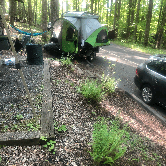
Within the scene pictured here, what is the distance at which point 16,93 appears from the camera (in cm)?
502

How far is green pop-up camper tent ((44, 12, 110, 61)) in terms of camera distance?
11.1 m

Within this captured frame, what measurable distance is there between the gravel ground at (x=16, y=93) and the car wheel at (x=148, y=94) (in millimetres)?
4051

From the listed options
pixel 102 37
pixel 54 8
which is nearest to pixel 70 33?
pixel 102 37

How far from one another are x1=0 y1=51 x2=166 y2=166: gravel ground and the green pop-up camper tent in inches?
190

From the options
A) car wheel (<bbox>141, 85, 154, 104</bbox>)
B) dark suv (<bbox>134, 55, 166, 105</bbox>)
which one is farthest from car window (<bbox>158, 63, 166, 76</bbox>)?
car wheel (<bbox>141, 85, 154, 104</bbox>)

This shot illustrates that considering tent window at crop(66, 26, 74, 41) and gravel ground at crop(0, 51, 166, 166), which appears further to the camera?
tent window at crop(66, 26, 74, 41)

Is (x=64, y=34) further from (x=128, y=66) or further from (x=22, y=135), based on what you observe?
(x=22, y=135)

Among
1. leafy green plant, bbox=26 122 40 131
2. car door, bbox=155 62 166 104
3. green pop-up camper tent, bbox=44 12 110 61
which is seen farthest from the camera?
green pop-up camper tent, bbox=44 12 110 61

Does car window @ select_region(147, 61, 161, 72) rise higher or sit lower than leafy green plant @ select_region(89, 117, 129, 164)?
higher

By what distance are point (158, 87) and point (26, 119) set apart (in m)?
4.55

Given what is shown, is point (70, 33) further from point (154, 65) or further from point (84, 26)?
point (154, 65)

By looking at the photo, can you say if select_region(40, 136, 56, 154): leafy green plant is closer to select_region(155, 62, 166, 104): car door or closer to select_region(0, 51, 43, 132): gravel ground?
select_region(0, 51, 43, 132): gravel ground

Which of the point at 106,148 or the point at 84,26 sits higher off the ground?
the point at 84,26

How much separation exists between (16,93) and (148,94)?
4784 millimetres
